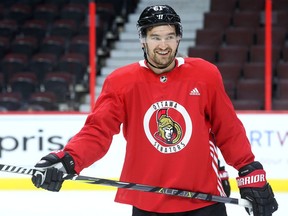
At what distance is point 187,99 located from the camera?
242 centimetres

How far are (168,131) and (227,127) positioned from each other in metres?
0.17

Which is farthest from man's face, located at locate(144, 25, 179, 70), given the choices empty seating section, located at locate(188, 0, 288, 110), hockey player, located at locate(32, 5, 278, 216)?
empty seating section, located at locate(188, 0, 288, 110)

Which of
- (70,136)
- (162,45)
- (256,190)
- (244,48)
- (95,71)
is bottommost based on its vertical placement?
(70,136)

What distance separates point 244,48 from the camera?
5.75 meters

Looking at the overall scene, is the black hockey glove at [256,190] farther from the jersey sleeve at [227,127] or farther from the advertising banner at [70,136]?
the advertising banner at [70,136]

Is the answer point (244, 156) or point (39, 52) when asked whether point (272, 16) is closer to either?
point (39, 52)

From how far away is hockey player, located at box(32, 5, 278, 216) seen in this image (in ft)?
7.91

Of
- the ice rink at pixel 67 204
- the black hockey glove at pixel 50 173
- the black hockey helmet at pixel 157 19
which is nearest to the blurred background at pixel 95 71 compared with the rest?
the ice rink at pixel 67 204

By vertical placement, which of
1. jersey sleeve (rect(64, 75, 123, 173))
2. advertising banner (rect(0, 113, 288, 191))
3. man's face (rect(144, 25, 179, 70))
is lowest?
advertising banner (rect(0, 113, 288, 191))

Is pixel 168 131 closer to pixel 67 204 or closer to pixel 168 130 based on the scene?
pixel 168 130

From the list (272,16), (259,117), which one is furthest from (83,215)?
(272,16)

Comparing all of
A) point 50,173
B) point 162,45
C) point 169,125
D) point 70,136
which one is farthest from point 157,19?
point 70,136

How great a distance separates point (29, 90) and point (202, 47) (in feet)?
3.87

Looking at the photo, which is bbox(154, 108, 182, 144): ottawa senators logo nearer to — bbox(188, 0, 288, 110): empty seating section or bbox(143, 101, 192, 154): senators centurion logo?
bbox(143, 101, 192, 154): senators centurion logo
